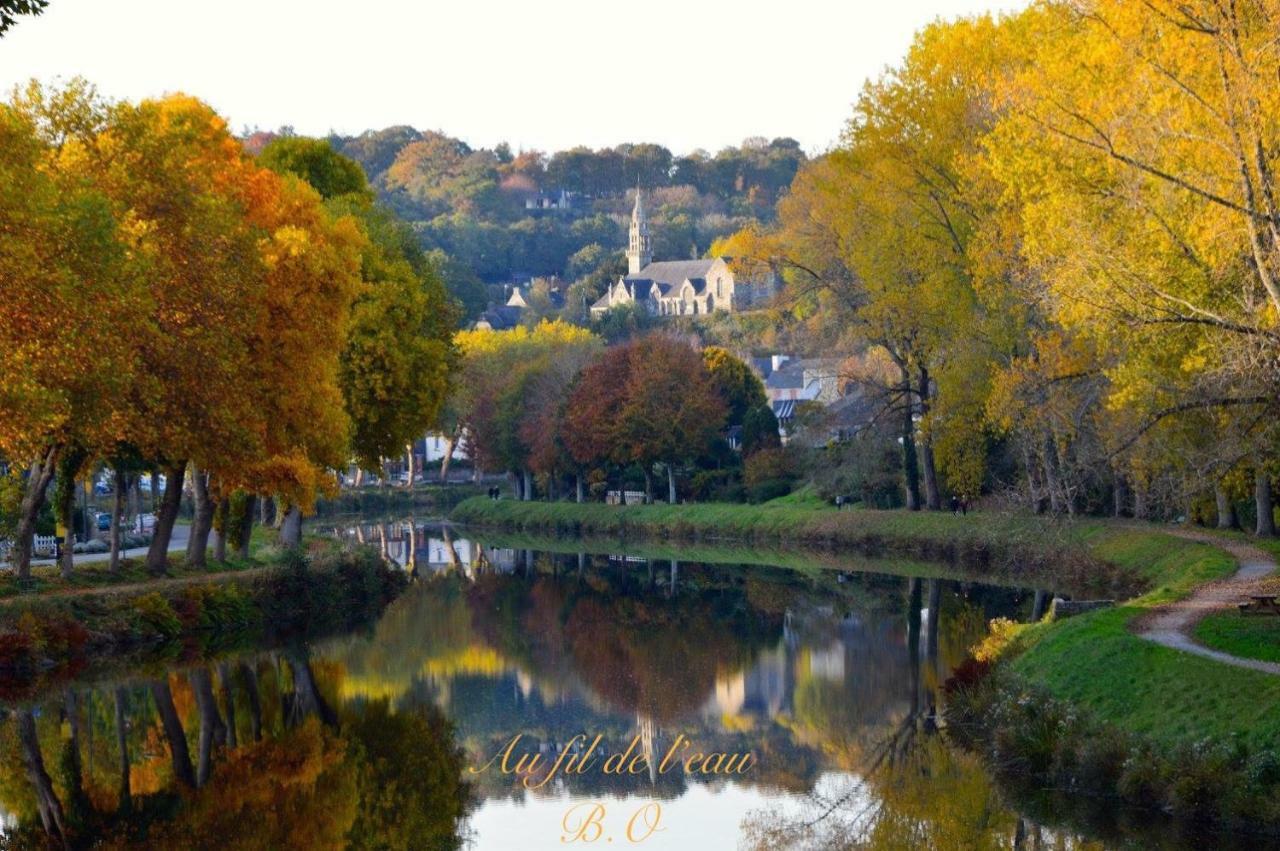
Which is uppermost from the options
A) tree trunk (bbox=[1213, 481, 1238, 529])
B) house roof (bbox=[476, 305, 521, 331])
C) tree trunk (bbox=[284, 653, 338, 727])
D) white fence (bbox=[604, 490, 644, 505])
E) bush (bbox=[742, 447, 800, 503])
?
house roof (bbox=[476, 305, 521, 331])

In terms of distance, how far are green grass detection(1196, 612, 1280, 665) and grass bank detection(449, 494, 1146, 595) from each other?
3493mm

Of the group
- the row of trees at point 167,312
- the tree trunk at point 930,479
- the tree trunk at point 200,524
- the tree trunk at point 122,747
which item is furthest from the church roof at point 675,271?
the tree trunk at point 122,747

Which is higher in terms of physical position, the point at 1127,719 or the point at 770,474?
the point at 770,474

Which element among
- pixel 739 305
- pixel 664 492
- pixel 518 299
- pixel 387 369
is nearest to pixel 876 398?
pixel 387 369

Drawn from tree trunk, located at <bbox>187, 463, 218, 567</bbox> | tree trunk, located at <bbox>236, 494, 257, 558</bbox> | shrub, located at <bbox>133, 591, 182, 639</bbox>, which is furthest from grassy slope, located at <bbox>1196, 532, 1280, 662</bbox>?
tree trunk, located at <bbox>236, 494, 257, 558</bbox>

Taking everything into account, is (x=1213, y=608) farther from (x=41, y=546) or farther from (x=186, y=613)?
(x=41, y=546)

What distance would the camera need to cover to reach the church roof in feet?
566

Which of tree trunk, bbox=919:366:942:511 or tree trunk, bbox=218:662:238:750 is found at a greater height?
tree trunk, bbox=919:366:942:511

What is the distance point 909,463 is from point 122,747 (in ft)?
116

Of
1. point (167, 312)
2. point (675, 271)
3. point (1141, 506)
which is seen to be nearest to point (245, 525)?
point (167, 312)

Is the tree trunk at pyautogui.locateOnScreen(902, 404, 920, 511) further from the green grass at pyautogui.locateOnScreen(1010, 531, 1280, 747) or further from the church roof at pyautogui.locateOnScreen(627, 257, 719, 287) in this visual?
the church roof at pyautogui.locateOnScreen(627, 257, 719, 287)

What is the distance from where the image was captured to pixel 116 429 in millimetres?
32469

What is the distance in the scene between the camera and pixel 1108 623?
2564 centimetres

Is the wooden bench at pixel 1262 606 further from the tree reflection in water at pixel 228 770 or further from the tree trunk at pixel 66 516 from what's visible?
the tree trunk at pixel 66 516
